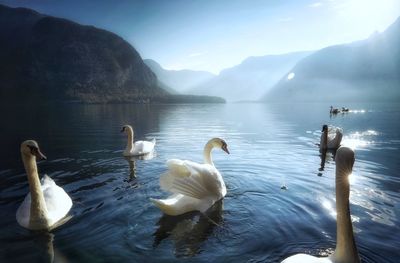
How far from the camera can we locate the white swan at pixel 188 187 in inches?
356

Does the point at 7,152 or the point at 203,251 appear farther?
the point at 7,152

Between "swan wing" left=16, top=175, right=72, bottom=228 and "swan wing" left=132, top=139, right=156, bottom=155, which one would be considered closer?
"swan wing" left=16, top=175, right=72, bottom=228

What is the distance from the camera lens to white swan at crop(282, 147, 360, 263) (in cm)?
502

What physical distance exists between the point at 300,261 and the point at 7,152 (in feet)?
63.9

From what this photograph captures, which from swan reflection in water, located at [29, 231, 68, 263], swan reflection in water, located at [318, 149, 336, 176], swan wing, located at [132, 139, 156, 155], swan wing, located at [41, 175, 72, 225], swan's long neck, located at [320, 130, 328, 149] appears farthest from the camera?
swan's long neck, located at [320, 130, 328, 149]

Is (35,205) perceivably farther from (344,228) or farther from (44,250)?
(344,228)

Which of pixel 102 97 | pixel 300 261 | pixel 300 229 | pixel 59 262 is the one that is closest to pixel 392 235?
pixel 300 229

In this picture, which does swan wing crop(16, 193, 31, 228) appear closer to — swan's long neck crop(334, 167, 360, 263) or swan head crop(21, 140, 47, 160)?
swan head crop(21, 140, 47, 160)

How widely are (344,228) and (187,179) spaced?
464 cm

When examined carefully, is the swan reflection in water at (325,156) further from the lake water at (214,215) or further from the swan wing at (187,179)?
the swan wing at (187,179)

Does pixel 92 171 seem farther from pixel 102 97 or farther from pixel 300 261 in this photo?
pixel 102 97

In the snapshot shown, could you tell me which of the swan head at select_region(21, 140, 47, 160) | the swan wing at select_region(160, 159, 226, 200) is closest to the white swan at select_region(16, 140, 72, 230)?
the swan head at select_region(21, 140, 47, 160)

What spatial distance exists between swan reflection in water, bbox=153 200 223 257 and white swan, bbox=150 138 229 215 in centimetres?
24

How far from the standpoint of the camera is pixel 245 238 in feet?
26.7
